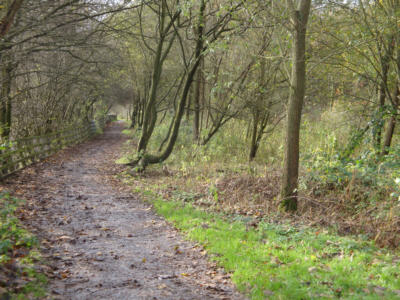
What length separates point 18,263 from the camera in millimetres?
4574

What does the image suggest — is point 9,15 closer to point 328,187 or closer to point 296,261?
point 296,261

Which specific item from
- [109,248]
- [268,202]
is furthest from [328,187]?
[109,248]

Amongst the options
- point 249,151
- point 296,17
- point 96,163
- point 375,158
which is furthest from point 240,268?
point 96,163

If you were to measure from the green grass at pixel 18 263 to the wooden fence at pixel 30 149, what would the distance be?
1.74 meters

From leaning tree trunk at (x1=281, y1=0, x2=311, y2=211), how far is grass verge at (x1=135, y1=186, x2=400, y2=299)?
1.17 meters

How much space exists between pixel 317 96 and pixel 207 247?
8645 millimetres

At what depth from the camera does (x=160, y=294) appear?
4301 millimetres

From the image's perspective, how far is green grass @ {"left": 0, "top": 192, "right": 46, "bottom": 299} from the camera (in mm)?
3902

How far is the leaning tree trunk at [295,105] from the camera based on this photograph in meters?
7.14

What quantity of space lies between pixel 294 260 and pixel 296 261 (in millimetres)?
64

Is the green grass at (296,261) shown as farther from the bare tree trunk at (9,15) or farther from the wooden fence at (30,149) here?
the bare tree trunk at (9,15)

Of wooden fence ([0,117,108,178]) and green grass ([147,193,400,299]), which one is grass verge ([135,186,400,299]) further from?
wooden fence ([0,117,108,178])

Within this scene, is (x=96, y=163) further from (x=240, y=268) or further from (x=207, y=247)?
(x=240, y=268)

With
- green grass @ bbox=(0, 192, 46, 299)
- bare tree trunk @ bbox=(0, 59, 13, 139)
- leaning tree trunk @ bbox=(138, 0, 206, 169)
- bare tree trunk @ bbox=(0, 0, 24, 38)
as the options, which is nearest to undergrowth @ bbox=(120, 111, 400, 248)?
leaning tree trunk @ bbox=(138, 0, 206, 169)
